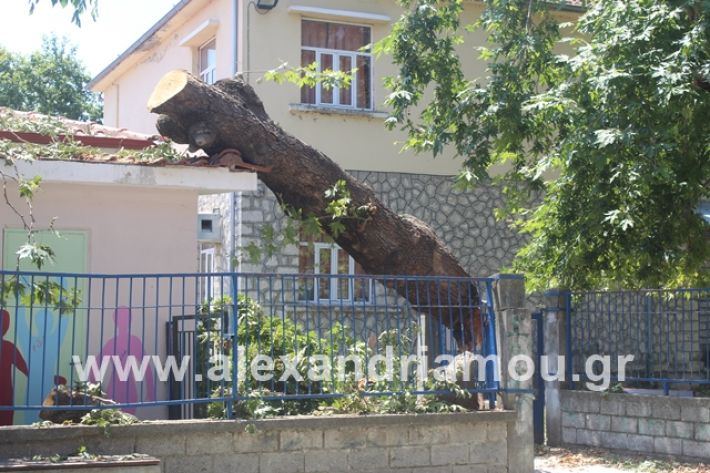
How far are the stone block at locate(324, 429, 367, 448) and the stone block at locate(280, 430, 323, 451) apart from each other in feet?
0.26

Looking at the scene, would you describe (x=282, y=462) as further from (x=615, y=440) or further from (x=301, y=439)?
(x=615, y=440)

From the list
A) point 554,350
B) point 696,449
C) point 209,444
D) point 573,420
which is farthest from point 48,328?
point 696,449

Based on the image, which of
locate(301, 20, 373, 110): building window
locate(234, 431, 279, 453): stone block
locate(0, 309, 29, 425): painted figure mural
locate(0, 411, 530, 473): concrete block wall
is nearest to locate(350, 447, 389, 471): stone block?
locate(0, 411, 530, 473): concrete block wall

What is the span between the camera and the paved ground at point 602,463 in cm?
1084

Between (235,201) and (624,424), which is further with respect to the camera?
(235,201)

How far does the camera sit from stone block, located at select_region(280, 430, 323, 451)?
8539mm

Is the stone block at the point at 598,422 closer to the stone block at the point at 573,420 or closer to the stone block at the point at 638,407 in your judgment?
the stone block at the point at 573,420

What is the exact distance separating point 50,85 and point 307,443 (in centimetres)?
3150

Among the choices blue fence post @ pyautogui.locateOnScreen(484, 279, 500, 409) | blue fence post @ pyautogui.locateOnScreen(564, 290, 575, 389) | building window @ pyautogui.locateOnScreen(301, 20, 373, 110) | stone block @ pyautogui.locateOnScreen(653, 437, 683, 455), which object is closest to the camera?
blue fence post @ pyautogui.locateOnScreen(484, 279, 500, 409)

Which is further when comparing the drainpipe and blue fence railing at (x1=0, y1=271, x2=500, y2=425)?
the drainpipe

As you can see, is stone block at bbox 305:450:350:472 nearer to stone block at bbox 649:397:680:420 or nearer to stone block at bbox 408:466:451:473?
stone block at bbox 408:466:451:473

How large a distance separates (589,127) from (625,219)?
3.63 ft

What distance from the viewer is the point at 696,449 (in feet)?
36.6

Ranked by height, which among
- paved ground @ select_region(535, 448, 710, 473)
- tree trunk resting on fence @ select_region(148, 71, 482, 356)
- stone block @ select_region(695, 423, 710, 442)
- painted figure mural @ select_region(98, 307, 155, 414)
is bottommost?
paved ground @ select_region(535, 448, 710, 473)
